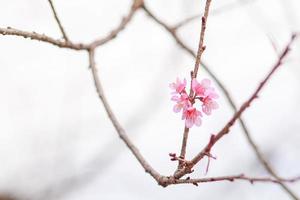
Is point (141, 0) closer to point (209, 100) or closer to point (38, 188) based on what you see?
point (209, 100)

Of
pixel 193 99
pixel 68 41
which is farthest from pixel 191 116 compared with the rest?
pixel 68 41

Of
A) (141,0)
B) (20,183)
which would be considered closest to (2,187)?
(20,183)

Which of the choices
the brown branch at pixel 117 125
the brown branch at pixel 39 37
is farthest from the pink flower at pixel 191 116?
the brown branch at pixel 39 37

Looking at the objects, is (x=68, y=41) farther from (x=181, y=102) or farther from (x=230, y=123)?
(x=230, y=123)

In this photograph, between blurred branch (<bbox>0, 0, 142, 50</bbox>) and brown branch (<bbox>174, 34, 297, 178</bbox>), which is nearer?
brown branch (<bbox>174, 34, 297, 178</bbox>)

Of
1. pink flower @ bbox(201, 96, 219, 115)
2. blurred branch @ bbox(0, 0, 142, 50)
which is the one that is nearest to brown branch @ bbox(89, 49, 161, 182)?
blurred branch @ bbox(0, 0, 142, 50)

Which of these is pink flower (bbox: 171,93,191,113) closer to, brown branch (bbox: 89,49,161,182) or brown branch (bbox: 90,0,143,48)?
brown branch (bbox: 89,49,161,182)

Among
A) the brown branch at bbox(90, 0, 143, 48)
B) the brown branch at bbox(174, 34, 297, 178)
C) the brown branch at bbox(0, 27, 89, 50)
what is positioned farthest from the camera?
the brown branch at bbox(90, 0, 143, 48)
